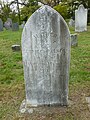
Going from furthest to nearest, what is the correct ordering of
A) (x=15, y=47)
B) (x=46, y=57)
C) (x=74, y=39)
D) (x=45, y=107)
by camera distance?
(x=74, y=39), (x=15, y=47), (x=45, y=107), (x=46, y=57)

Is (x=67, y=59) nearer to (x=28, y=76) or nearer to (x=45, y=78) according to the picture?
(x=45, y=78)

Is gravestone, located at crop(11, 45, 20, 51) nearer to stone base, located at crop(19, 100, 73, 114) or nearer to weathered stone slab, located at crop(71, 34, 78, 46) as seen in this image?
weathered stone slab, located at crop(71, 34, 78, 46)

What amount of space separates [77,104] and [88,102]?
21 centimetres

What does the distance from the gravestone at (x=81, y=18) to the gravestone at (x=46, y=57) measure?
11231mm

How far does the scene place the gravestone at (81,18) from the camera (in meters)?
13.6

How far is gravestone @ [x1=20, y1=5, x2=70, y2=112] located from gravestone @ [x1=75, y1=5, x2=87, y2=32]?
36.8ft

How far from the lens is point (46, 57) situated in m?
2.99

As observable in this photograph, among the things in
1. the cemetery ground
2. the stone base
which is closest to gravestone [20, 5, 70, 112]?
the stone base

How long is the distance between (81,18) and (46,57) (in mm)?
11367

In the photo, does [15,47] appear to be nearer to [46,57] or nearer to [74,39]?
[74,39]

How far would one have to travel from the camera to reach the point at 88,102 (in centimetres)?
345

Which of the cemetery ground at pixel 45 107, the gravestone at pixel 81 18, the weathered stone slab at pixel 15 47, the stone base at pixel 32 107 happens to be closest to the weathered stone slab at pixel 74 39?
the weathered stone slab at pixel 15 47

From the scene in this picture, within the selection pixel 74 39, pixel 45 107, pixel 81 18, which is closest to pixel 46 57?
pixel 45 107

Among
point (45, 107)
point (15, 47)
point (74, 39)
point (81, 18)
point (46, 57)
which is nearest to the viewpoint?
point (46, 57)
